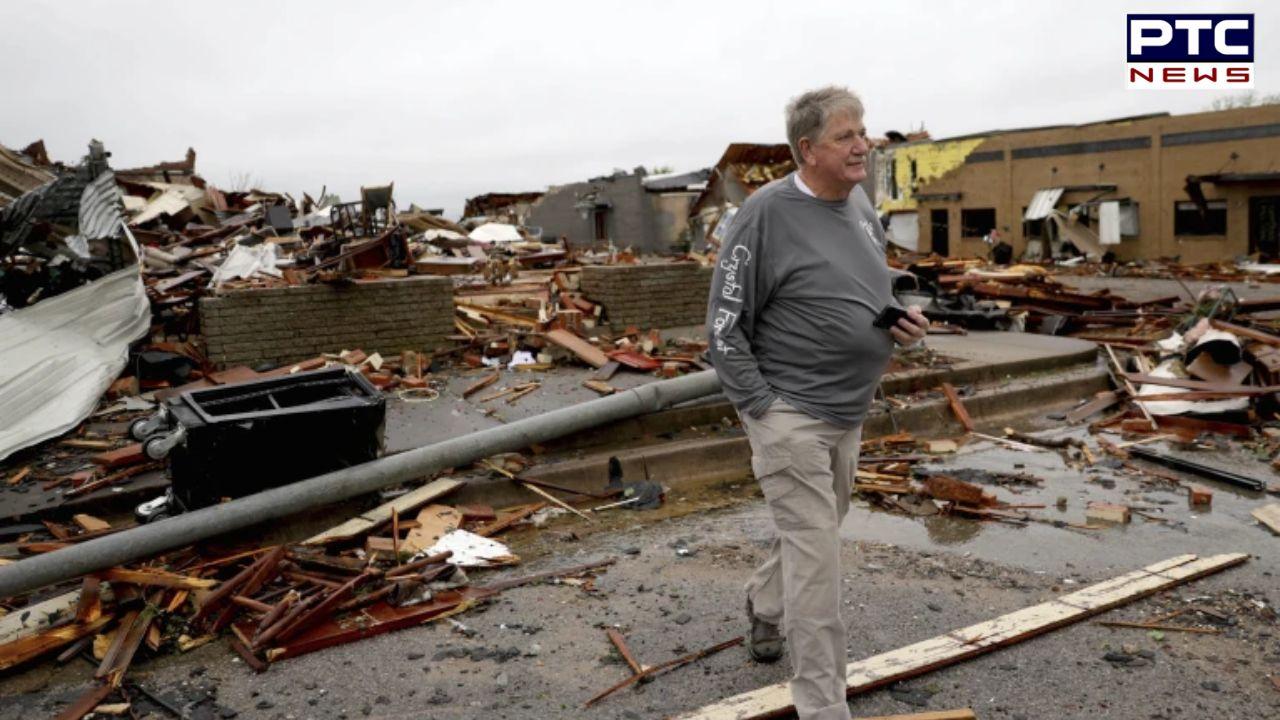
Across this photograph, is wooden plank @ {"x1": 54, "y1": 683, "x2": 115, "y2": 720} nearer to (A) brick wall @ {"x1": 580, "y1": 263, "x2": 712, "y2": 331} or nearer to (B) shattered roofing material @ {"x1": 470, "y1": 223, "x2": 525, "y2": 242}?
(A) brick wall @ {"x1": 580, "y1": 263, "x2": 712, "y2": 331}

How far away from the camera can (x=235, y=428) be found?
5.12 meters

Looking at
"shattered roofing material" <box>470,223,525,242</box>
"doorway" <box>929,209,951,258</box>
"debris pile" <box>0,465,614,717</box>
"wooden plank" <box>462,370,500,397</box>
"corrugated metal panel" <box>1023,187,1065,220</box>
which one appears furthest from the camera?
"doorway" <box>929,209,951,258</box>

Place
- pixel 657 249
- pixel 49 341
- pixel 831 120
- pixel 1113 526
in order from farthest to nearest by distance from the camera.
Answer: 1. pixel 657 249
2. pixel 49 341
3. pixel 1113 526
4. pixel 831 120

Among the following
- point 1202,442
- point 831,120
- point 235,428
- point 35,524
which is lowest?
point 1202,442

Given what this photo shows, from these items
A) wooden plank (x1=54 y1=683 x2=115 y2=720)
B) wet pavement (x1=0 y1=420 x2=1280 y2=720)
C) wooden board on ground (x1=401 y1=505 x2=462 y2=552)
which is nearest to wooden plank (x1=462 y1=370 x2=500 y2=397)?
wooden board on ground (x1=401 y1=505 x2=462 y2=552)

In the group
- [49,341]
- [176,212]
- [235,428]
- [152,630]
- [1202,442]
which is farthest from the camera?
[176,212]

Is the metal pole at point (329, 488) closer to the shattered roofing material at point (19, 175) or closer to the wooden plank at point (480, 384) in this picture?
the wooden plank at point (480, 384)

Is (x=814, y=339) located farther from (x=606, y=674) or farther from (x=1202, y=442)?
(x=1202, y=442)

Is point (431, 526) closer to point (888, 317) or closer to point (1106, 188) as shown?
point (888, 317)

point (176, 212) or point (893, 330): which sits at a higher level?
point (176, 212)

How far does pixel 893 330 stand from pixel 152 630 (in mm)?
3634

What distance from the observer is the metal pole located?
439 centimetres

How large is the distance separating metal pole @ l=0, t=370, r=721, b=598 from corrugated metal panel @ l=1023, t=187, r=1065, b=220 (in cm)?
2908

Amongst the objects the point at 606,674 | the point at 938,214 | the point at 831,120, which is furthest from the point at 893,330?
the point at 938,214
